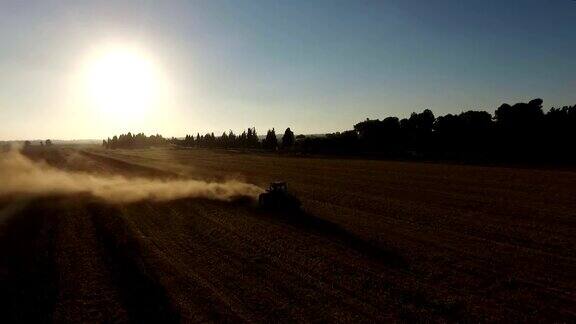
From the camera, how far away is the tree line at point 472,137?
5484cm

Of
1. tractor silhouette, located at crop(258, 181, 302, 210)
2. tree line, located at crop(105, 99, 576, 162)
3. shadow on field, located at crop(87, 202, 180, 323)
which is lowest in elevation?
shadow on field, located at crop(87, 202, 180, 323)

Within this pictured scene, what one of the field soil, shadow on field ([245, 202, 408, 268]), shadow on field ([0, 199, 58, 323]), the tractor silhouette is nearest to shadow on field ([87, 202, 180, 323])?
the field soil

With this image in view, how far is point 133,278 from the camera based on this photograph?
12.8 meters

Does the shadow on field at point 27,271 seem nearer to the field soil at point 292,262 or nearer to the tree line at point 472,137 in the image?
the field soil at point 292,262

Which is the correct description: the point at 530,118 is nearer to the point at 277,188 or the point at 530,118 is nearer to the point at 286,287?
the point at 277,188

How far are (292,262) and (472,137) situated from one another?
58601 millimetres

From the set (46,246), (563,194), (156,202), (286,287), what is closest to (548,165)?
(563,194)

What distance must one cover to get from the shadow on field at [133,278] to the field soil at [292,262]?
51 mm

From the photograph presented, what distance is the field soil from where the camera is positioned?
10.7 metres

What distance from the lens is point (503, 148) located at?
5947cm

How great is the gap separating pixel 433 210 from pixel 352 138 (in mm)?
65113

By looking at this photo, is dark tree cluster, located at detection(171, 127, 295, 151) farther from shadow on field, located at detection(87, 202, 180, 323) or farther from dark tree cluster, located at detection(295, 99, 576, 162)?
shadow on field, located at detection(87, 202, 180, 323)

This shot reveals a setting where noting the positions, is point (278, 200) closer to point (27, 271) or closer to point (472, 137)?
point (27, 271)

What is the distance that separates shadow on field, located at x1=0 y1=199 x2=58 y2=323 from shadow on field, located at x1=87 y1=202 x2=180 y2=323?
179 centimetres
